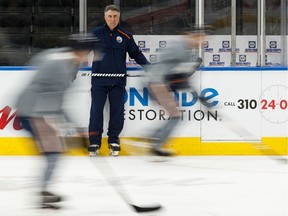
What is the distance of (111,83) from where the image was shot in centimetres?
679

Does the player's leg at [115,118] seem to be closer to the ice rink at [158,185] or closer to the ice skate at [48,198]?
the ice rink at [158,185]

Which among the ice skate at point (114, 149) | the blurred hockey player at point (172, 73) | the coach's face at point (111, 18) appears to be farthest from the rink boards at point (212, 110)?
the blurred hockey player at point (172, 73)

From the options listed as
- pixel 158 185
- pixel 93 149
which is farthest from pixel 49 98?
pixel 93 149

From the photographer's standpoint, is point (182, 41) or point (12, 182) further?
point (182, 41)

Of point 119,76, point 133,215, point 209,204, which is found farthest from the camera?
point 119,76

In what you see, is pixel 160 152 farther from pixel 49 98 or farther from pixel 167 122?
pixel 49 98

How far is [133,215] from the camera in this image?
3.80 metres

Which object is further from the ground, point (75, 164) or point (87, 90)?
point (87, 90)

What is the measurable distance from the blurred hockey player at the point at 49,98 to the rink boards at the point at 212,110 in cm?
304

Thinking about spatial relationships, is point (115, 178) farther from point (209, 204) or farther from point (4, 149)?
point (4, 149)

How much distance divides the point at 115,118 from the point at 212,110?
989 millimetres

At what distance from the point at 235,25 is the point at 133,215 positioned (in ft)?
14.4

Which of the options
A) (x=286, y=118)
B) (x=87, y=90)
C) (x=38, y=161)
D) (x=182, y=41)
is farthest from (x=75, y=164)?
(x=286, y=118)

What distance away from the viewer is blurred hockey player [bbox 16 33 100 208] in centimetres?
380
